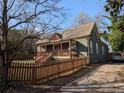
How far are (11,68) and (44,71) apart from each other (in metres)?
2.37

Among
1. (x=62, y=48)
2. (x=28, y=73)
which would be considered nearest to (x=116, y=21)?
(x=28, y=73)

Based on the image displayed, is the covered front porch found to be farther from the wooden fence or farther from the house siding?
the wooden fence

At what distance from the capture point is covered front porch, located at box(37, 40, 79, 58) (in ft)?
130

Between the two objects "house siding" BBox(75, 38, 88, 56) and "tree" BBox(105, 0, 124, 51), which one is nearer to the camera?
"tree" BBox(105, 0, 124, 51)

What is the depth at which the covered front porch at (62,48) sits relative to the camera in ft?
130

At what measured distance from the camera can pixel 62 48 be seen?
44.8 meters

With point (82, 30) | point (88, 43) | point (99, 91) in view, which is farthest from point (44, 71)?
point (82, 30)

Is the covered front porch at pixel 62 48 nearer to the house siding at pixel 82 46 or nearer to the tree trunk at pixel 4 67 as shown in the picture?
the house siding at pixel 82 46

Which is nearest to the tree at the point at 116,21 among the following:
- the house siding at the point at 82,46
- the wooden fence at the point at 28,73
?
the wooden fence at the point at 28,73

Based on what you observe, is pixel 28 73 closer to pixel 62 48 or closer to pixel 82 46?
pixel 82 46

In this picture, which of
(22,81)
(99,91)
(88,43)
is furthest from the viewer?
(88,43)

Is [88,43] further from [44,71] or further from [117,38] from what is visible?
[44,71]

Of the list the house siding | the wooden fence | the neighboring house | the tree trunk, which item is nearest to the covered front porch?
the neighboring house

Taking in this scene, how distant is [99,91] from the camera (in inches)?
525
